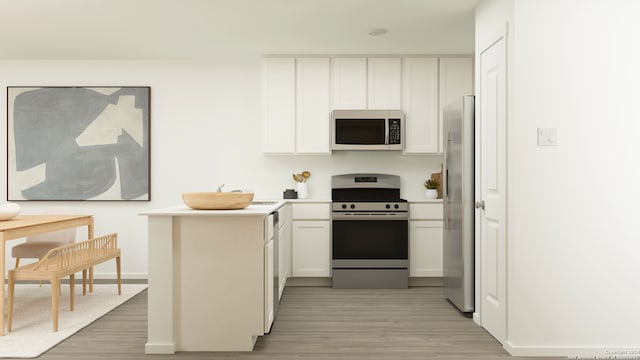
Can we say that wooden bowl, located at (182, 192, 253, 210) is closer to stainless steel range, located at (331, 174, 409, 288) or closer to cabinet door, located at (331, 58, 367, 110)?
stainless steel range, located at (331, 174, 409, 288)

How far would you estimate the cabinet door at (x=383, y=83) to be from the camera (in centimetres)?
530

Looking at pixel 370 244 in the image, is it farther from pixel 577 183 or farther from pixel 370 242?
pixel 577 183

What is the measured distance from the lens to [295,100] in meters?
5.29

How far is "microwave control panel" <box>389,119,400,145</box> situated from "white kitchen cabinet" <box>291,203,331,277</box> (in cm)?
96

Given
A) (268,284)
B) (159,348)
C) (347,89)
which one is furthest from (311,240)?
(159,348)

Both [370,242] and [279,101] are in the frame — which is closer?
[370,242]

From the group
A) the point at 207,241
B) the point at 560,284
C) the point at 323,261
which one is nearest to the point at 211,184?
the point at 323,261

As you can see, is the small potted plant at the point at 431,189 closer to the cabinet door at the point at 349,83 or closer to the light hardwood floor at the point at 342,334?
the cabinet door at the point at 349,83

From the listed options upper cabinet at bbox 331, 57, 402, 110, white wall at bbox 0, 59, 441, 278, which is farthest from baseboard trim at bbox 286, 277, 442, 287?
upper cabinet at bbox 331, 57, 402, 110

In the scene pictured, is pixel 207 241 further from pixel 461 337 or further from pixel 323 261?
pixel 323 261

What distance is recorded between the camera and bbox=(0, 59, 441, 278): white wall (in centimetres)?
559

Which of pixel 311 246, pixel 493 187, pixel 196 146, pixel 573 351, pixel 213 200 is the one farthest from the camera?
pixel 196 146

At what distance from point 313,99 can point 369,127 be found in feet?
2.17

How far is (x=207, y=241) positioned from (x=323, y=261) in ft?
7.31
